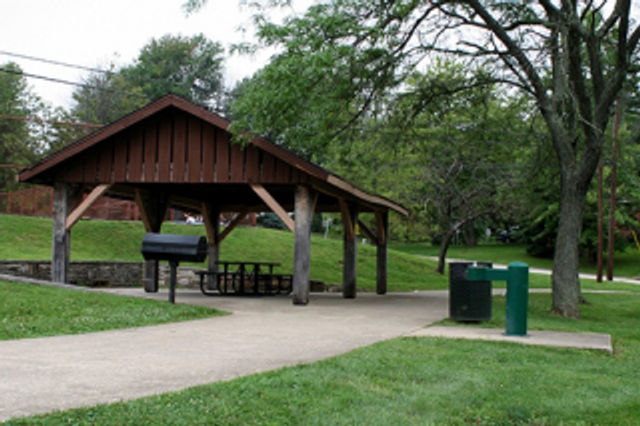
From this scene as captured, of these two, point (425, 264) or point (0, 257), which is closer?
point (0, 257)

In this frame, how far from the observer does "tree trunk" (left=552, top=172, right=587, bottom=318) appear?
A: 561 inches

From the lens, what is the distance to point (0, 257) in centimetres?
1989

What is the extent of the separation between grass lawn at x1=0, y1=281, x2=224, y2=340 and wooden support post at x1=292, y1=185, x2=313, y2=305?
10.4ft

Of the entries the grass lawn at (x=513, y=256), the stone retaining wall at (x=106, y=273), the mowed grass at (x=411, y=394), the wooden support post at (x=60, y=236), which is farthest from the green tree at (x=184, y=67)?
the mowed grass at (x=411, y=394)

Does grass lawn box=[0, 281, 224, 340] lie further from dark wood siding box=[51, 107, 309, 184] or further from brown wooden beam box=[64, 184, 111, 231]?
dark wood siding box=[51, 107, 309, 184]

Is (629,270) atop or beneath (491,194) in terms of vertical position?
beneath

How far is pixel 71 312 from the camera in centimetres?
1002

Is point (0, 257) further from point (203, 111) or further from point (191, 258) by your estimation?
point (191, 258)

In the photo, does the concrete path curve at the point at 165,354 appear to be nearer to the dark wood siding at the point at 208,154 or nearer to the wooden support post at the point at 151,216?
the dark wood siding at the point at 208,154

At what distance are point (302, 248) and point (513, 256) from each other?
4011 centimetres

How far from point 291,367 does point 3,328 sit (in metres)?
4.40

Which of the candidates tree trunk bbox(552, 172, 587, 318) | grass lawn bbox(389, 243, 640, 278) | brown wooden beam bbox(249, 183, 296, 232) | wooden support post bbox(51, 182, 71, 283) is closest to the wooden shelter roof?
brown wooden beam bbox(249, 183, 296, 232)

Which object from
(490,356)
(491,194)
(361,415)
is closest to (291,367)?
(361,415)

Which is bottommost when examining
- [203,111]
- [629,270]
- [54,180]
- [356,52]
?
[629,270]
